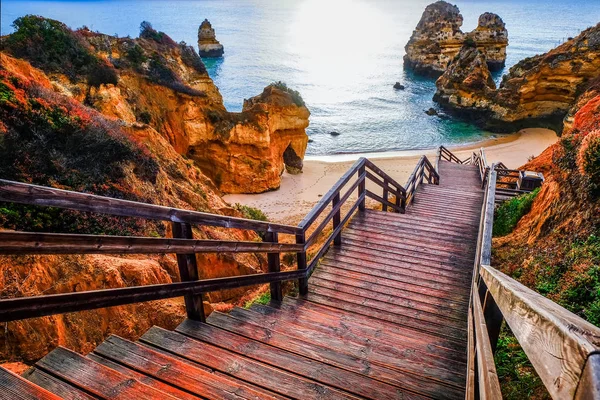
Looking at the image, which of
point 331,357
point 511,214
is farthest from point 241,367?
point 511,214

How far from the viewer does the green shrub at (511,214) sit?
8.80 metres

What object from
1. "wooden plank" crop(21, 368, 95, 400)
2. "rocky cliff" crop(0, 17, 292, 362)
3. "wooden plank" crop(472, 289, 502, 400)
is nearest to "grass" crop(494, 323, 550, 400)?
"wooden plank" crop(472, 289, 502, 400)

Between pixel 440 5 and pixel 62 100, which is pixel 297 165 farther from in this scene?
pixel 440 5

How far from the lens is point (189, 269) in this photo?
3.41 m

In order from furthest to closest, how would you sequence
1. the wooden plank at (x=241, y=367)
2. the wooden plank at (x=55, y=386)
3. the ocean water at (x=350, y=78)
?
the ocean water at (x=350, y=78) → the wooden plank at (x=241, y=367) → the wooden plank at (x=55, y=386)

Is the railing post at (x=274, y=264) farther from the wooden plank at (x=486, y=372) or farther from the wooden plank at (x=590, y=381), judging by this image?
the wooden plank at (x=590, y=381)

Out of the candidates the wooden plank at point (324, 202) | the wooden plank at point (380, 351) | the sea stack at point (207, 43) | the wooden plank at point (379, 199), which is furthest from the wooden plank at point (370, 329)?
the sea stack at point (207, 43)

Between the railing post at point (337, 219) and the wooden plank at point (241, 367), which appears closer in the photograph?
the wooden plank at point (241, 367)

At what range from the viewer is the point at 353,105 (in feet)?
167

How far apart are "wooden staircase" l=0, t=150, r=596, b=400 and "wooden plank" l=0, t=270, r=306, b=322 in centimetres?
9

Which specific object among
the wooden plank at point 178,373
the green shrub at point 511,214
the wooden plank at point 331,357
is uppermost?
the wooden plank at point 178,373

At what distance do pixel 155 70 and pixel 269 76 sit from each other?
152ft

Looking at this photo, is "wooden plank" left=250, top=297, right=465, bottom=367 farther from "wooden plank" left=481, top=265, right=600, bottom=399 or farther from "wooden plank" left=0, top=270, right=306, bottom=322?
"wooden plank" left=481, top=265, right=600, bottom=399

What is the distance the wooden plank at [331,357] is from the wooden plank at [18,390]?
205 cm
